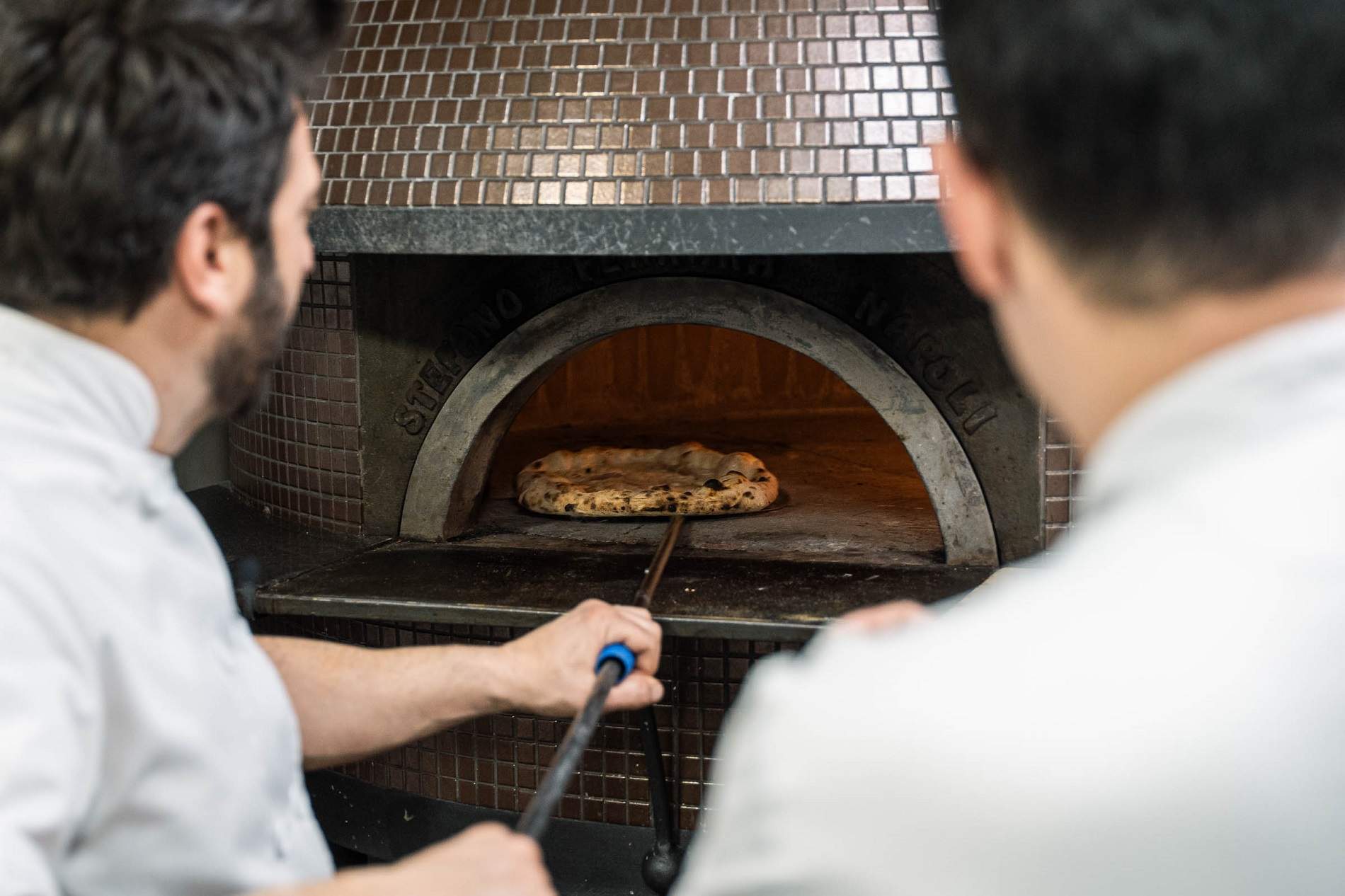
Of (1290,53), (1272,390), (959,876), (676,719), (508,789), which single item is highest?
(1290,53)

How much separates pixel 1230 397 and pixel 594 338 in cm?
190

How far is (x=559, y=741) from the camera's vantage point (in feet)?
8.06

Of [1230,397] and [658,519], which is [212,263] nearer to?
[1230,397]

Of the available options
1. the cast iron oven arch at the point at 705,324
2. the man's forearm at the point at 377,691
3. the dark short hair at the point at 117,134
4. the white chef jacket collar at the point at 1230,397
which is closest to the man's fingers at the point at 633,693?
the man's forearm at the point at 377,691

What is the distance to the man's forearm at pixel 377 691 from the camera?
1.47m

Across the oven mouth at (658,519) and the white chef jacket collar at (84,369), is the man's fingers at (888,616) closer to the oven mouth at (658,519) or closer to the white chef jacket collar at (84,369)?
the white chef jacket collar at (84,369)

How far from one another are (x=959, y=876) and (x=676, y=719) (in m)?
1.90

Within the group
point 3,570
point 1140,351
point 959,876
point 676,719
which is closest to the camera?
point 959,876

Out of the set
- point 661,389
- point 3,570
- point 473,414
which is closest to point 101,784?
point 3,570

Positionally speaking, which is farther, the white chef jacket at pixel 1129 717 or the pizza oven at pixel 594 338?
the pizza oven at pixel 594 338

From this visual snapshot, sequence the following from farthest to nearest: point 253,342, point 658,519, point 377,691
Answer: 1. point 658,519
2. point 377,691
3. point 253,342

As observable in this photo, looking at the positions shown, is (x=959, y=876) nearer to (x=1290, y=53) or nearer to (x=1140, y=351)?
(x=1140, y=351)

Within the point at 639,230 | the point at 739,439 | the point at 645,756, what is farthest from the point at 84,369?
the point at 739,439

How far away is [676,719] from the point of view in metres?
2.41
